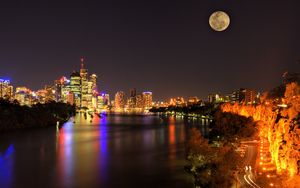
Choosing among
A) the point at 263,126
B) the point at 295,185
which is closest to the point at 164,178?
the point at 295,185

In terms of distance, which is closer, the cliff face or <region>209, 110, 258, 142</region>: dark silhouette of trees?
the cliff face

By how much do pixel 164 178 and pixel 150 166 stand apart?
2.38m

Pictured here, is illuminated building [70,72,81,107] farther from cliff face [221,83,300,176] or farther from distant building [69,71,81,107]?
cliff face [221,83,300,176]

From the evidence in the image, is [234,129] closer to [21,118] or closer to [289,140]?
[289,140]

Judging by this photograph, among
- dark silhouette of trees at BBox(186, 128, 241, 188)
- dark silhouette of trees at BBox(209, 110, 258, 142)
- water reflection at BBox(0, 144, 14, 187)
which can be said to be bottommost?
water reflection at BBox(0, 144, 14, 187)

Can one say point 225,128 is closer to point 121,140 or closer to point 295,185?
point 121,140

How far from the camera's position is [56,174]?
48.6 feet

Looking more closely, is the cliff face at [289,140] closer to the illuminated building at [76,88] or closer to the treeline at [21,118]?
the treeline at [21,118]

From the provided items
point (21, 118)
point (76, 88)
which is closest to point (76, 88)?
point (76, 88)

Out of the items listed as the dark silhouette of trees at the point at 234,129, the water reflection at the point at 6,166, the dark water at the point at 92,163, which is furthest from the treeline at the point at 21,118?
the dark silhouette of trees at the point at 234,129

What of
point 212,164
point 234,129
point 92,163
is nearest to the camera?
point 212,164

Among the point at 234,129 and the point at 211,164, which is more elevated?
the point at 234,129

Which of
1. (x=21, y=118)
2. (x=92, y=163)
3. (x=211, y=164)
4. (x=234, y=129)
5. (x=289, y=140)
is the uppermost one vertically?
(x=21, y=118)

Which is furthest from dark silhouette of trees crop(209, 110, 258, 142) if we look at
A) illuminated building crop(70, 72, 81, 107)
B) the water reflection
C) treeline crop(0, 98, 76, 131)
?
illuminated building crop(70, 72, 81, 107)
